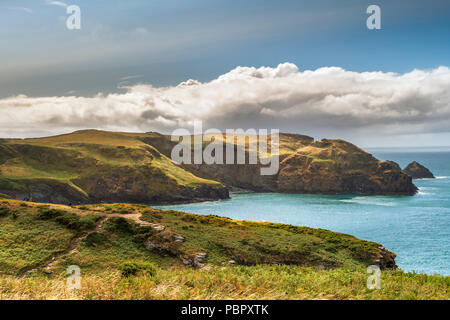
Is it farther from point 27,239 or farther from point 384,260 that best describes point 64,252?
point 384,260

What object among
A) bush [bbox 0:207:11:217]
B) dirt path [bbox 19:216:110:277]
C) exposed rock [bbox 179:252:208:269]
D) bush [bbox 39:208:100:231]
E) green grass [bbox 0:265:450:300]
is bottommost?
exposed rock [bbox 179:252:208:269]

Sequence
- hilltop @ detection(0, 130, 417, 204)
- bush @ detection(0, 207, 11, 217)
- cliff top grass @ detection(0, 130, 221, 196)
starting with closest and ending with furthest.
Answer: bush @ detection(0, 207, 11, 217) < hilltop @ detection(0, 130, 417, 204) < cliff top grass @ detection(0, 130, 221, 196)

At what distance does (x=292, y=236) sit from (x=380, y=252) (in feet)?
37.5

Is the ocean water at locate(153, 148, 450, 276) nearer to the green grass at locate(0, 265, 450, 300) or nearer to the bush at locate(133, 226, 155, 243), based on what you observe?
the bush at locate(133, 226, 155, 243)

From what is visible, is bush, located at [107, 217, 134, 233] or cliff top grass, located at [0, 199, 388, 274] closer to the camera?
cliff top grass, located at [0, 199, 388, 274]

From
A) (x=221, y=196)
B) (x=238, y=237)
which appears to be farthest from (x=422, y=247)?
(x=221, y=196)


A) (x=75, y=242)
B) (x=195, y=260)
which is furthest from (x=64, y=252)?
(x=195, y=260)

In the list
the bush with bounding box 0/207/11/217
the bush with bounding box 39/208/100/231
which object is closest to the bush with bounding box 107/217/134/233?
the bush with bounding box 39/208/100/231

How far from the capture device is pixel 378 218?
102438mm

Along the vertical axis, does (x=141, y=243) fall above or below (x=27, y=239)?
below

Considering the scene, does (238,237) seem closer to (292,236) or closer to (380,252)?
(292,236)

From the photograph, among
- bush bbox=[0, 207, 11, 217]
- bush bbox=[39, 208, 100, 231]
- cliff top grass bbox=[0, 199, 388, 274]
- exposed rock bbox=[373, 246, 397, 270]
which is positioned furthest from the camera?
bush bbox=[0, 207, 11, 217]

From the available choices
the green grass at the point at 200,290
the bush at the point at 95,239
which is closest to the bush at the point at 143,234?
the bush at the point at 95,239

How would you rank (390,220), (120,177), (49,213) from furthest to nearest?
(120,177)
(390,220)
(49,213)
